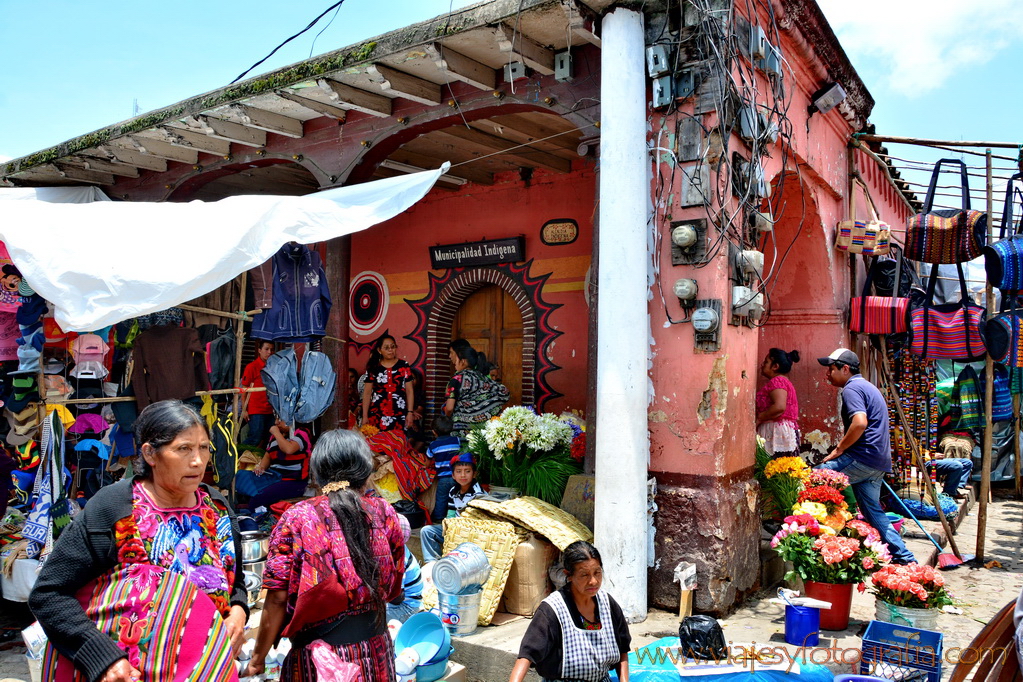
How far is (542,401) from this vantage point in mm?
8328

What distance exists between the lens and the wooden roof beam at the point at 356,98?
6.57 metres

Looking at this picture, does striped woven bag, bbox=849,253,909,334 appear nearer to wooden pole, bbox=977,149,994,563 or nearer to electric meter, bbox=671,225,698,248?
wooden pole, bbox=977,149,994,563

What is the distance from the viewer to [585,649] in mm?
3193

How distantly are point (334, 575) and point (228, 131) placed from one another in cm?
609

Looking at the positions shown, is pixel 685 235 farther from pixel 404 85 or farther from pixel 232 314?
pixel 232 314

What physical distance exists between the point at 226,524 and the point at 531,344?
5912mm

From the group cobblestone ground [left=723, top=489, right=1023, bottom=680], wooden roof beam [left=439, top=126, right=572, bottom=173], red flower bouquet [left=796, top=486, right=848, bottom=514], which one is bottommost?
cobblestone ground [left=723, top=489, right=1023, bottom=680]

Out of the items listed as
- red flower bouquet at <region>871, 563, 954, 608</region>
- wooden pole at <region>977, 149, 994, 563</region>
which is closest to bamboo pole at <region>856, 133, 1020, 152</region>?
wooden pole at <region>977, 149, 994, 563</region>

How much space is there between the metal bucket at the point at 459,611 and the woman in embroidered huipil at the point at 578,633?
1.60 meters

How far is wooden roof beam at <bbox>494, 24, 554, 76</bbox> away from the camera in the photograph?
5.66 metres

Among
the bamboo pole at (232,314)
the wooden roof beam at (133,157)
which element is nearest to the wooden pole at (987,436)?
the bamboo pole at (232,314)

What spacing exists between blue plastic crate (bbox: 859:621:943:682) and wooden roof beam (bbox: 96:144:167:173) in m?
8.07

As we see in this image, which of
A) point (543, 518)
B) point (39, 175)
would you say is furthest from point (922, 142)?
point (39, 175)

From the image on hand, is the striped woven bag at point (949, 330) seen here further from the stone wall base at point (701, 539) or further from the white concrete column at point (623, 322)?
the white concrete column at point (623, 322)
